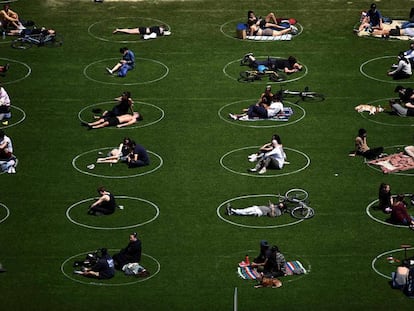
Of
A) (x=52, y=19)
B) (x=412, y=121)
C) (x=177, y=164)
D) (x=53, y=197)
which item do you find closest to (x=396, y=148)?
(x=412, y=121)

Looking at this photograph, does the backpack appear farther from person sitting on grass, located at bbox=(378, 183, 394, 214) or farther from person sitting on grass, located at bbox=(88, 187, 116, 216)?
person sitting on grass, located at bbox=(88, 187, 116, 216)

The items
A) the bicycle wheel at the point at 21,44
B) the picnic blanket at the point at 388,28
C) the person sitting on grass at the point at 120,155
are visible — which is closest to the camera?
the person sitting on grass at the point at 120,155

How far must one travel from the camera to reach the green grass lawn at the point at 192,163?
2283 inches

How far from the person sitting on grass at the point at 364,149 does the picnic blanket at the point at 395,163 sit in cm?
30

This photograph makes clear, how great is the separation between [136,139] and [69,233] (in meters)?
10.4

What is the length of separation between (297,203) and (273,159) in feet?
13.1

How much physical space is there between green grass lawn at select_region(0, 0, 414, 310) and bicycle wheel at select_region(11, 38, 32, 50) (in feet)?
Answer: 1.43

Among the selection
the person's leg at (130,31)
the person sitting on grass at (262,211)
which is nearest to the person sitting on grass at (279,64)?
the person's leg at (130,31)

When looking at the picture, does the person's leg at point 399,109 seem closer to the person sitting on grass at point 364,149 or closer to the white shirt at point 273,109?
the person sitting on grass at point 364,149

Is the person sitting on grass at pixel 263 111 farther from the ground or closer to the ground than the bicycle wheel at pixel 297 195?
farther from the ground

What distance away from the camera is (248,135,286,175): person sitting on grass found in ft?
221

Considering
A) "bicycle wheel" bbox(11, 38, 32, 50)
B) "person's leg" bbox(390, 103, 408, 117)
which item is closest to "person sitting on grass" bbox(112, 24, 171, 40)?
"bicycle wheel" bbox(11, 38, 32, 50)

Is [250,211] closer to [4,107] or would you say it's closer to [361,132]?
[361,132]

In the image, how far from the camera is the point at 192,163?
68.8 meters
